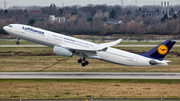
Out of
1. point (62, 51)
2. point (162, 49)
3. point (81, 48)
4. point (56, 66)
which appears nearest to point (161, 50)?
point (162, 49)

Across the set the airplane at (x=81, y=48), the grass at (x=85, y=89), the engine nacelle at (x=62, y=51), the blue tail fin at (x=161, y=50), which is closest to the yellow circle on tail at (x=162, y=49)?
the blue tail fin at (x=161, y=50)

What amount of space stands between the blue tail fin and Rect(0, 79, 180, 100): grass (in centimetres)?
566

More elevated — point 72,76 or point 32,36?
point 32,36

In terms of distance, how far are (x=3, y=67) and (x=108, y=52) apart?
25.7m

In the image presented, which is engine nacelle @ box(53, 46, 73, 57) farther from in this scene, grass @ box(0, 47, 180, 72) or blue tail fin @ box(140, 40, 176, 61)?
blue tail fin @ box(140, 40, 176, 61)

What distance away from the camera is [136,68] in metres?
66.3

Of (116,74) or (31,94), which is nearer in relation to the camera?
(31,94)

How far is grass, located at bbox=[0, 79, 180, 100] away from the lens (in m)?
41.2

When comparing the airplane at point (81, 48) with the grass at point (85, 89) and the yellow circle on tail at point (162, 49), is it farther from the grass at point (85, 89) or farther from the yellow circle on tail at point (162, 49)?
the grass at point (85, 89)

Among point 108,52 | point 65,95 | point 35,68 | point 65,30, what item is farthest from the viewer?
point 65,30

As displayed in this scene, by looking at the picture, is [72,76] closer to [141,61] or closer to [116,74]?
[116,74]

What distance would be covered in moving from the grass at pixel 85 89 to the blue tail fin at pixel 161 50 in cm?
566

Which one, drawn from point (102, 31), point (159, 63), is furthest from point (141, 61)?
point (102, 31)

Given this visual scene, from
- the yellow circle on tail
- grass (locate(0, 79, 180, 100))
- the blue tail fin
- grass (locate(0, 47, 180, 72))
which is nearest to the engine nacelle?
grass (locate(0, 79, 180, 100))
